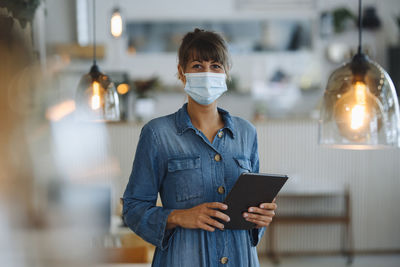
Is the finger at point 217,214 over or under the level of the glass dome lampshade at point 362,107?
under

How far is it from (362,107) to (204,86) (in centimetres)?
53

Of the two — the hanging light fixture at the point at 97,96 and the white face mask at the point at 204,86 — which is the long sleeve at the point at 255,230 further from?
the hanging light fixture at the point at 97,96

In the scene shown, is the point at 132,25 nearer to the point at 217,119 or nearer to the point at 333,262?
the point at 333,262

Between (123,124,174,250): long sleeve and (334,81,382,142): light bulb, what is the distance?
63 cm

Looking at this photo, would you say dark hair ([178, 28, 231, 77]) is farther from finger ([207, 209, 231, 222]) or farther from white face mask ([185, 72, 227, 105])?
finger ([207, 209, 231, 222])

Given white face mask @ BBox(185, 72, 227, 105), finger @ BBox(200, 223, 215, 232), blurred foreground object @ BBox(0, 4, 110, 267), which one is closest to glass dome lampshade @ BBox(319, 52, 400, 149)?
white face mask @ BBox(185, 72, 227, 105)

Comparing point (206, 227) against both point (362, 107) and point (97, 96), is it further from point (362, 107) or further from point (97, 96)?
point (97, 96)

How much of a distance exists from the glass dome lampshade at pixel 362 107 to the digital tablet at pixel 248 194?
28 centimetres

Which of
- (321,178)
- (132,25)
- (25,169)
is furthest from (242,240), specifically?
(132,25)

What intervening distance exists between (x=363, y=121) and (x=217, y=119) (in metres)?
0.50

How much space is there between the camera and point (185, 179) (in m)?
1.53

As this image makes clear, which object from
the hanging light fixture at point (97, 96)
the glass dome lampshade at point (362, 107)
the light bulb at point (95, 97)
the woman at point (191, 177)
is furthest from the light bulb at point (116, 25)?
the glass dome lampshade at point (362, 107)

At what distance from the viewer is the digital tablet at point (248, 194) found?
1425mm

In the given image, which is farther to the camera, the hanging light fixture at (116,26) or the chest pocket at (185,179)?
the hanging light fixture at (116,26)
